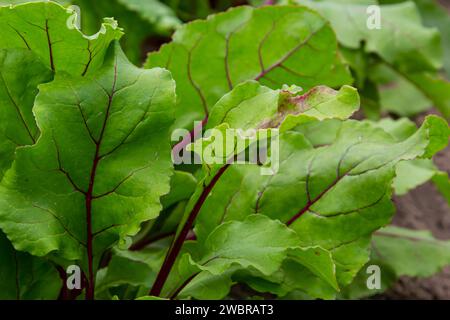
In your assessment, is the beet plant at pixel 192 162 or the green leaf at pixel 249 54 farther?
the green leaf at pixel 249 54

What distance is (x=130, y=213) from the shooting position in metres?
0.90

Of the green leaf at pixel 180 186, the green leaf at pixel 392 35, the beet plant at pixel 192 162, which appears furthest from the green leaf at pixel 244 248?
the green leaf at pixel 392 35

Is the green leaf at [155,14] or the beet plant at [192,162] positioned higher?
the green leaf at [155,14]

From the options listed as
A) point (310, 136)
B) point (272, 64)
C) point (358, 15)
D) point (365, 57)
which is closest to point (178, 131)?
point (272, 64)

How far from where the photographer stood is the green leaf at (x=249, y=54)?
1117 millimetres

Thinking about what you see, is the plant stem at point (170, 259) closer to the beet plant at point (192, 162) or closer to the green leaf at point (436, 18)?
the beet plant at point (192, 162)

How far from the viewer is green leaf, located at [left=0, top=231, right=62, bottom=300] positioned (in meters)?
0.99

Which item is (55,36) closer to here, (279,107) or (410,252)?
(279,107)

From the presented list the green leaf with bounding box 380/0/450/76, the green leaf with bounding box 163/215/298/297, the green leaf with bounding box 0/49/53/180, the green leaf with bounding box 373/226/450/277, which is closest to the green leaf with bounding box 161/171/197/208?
the green leaf with bounding box 163/215/298/297

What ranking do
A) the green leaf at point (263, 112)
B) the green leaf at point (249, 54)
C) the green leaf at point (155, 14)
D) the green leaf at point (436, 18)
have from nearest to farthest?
1. the green leaf at point (263, 112)
2. the green leaf at point (249, 54)
3. the green leaf at point (155, 14)
4. the green leaf at point (436, 18)

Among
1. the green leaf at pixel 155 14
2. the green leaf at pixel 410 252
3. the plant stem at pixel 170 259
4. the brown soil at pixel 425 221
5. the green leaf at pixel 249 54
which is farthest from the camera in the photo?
the green leaf at pixel 155 14

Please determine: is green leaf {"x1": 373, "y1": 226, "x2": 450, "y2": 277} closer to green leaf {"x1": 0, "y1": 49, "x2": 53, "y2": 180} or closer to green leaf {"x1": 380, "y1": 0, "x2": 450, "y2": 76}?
green leaf {"x1": 0, "y1": 49, "x2": 53, "y2": 180}

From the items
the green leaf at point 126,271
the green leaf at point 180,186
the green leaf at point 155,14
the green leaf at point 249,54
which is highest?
the green leaf at point 155,14

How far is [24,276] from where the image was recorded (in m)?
1.01
